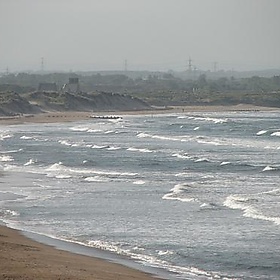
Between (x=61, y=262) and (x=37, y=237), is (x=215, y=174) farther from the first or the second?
(x=61, y=262)

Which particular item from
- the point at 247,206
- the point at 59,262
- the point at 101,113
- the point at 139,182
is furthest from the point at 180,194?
the point at 101,113

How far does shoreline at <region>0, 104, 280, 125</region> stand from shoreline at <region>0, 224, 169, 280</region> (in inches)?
3540

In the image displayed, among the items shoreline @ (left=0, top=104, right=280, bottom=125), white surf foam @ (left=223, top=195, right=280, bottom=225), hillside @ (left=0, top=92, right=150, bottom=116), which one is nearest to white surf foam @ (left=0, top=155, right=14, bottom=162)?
white surf foam @ (left=223, top=195, right=280, bottom=225)

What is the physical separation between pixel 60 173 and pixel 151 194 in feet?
41.6

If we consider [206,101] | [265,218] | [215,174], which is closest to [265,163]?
[215,174]

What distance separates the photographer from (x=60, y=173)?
53906mm

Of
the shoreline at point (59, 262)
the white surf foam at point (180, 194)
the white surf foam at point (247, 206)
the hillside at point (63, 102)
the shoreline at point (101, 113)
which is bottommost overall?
the shoreline at point (101, 113)

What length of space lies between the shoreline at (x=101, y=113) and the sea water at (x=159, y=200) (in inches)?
1816

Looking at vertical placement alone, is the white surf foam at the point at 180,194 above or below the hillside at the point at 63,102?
above

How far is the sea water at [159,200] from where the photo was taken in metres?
28.0

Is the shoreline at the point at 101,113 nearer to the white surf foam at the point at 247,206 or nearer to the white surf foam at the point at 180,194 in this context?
the white surf foam at the point at 180,194

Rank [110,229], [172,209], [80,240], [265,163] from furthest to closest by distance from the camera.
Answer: [265,163] → [172,209] → [110,229] → [80,240]

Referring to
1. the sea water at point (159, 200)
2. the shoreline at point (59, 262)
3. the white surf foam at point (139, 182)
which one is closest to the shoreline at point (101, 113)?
the sea water at point (159, 200)

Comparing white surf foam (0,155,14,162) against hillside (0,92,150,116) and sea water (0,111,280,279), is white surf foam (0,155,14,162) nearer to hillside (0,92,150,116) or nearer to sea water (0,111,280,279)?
sea water (0,111,280,279)
